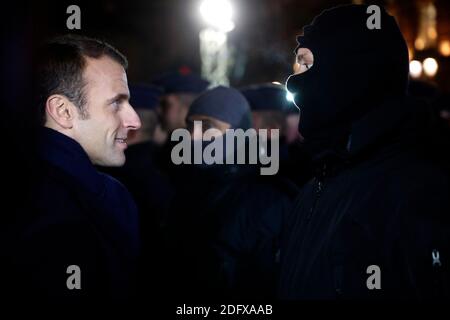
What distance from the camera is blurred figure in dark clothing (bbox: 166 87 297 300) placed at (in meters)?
3.43

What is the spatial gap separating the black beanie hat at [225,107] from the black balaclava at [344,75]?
5.56 ft

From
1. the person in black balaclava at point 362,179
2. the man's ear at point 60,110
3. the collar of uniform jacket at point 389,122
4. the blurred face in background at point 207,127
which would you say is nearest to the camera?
the person in black balaclava at point 362,179

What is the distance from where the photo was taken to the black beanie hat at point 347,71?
2.36 metres

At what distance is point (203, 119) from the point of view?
4387 mm

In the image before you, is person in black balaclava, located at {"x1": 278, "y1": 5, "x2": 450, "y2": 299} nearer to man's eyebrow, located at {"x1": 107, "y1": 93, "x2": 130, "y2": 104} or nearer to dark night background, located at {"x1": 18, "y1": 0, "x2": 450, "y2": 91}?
man's eyebrow, located at {"x1": 107, "y1": 93, "x2": 130, "y2": 104}

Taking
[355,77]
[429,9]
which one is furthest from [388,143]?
[429,9]

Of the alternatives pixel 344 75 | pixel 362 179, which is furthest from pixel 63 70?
pixel 362 179

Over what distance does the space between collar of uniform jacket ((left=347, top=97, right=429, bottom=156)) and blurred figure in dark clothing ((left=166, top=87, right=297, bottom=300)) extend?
1.33m

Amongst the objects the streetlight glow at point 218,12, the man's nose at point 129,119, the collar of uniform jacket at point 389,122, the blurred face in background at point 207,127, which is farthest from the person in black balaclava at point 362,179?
the streetlight glow at point 218,12

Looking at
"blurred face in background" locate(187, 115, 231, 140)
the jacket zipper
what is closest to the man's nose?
the jacket zipper

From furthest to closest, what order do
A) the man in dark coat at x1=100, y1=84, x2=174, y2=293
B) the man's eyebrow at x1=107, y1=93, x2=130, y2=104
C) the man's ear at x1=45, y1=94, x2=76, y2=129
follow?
the man in dark coat at x1=100, y1=84, x2=174, y2=293
the man's eyebrow at x1=107, y1=93, x2=130, y2=104
the man's ear at x1=45, y1=94, x2=76, y2=129

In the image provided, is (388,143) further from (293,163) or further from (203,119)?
(203,119)

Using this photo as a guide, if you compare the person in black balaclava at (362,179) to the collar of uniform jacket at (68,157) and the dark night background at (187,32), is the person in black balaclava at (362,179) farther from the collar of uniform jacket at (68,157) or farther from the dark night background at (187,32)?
the dark night background at (187,32)
